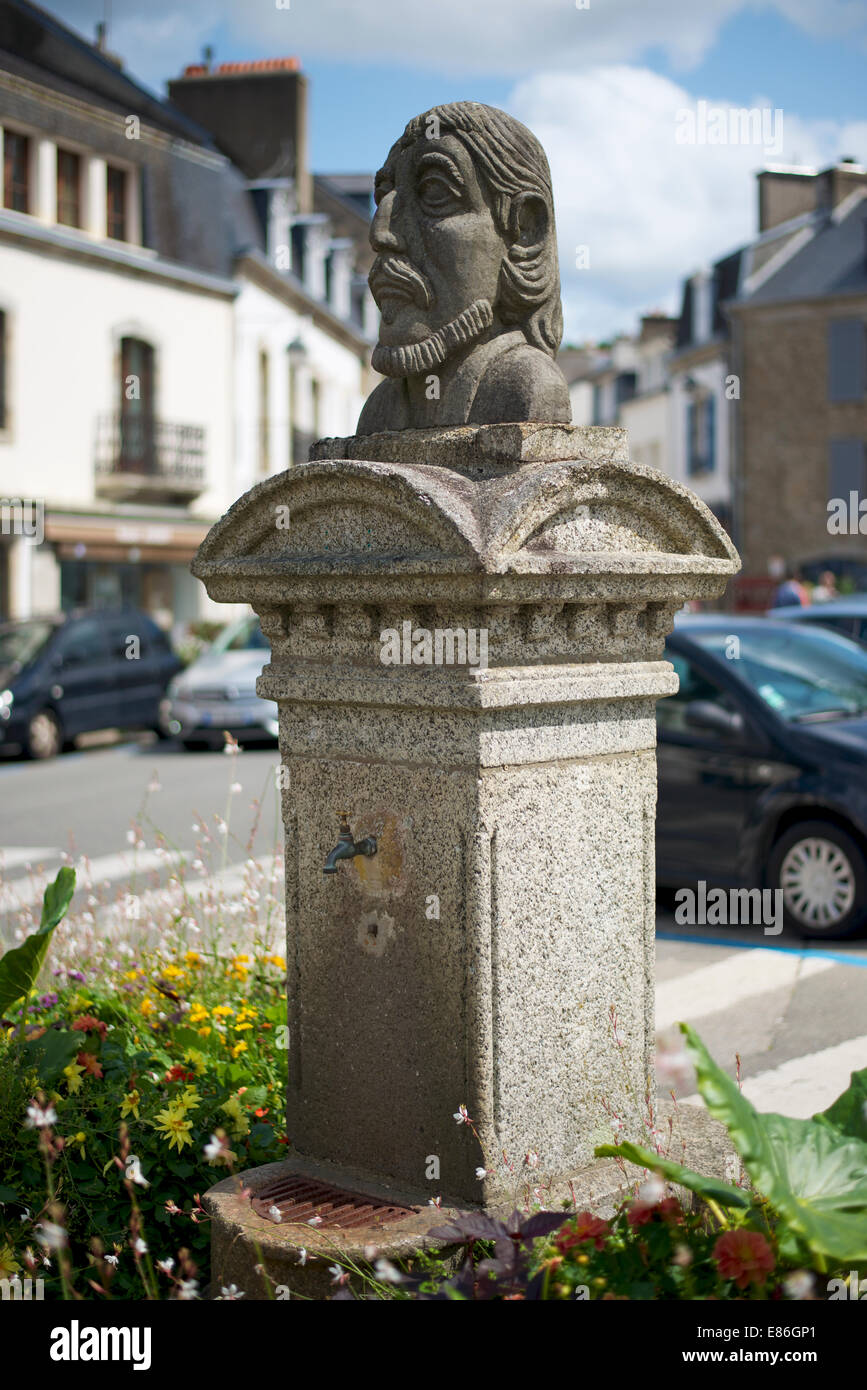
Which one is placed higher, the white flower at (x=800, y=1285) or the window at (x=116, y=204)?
the window at (x=116, y=204)

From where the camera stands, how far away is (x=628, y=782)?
12.4ft

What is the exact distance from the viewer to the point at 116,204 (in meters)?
26.7

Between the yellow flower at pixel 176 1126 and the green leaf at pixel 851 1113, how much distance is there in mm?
1776

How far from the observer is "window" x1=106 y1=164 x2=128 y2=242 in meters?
26.5

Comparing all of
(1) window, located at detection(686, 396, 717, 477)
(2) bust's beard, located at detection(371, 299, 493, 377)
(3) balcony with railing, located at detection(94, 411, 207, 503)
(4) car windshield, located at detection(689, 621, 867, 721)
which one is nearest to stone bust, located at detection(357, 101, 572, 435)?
(2) bust's beard, located at detection(371, 299, 493, 377)

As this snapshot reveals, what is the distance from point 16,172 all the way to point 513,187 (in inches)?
887

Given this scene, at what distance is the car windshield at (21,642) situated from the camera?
1692 cm

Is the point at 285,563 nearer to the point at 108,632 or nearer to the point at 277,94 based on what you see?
the point at 108,632

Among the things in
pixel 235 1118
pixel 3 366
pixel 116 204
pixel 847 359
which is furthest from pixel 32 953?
pixel 847 359

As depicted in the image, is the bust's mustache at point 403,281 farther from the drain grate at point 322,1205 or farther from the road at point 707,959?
the drain grate at point 322,1205

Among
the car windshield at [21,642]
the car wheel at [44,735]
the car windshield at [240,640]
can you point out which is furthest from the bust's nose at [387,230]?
the car windshield at [240,640]

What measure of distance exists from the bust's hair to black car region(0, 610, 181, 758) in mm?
13356

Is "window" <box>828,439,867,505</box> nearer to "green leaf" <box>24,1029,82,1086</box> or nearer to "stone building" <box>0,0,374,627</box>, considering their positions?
"stone building" <box>0,0,374,627</box>

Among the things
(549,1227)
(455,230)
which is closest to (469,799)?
(549,1227)
